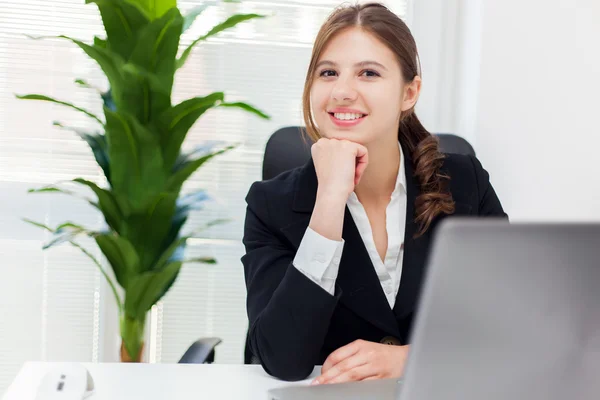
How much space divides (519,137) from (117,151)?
1239mm

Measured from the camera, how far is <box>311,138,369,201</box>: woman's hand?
143 centimetres

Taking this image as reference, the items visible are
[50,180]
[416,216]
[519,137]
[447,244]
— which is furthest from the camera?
[50,180]

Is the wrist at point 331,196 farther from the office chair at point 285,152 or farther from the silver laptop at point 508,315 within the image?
the silver laptop at point 508,315

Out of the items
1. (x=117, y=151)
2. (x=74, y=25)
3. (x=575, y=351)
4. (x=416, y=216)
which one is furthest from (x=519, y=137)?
(x=575, y=351)

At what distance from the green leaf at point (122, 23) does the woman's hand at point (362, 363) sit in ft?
3.78

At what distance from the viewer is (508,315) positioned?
0.60 meters

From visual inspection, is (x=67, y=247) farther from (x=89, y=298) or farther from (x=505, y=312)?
(x=505, y=312)

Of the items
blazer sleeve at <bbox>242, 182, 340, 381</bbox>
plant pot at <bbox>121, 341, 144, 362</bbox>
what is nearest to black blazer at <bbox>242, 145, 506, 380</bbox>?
blazer sleeve at <bbox>242, 182, 340, 381</bbox>

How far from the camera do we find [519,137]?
2.22 m

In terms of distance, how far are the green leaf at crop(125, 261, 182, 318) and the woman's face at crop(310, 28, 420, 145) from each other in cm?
70

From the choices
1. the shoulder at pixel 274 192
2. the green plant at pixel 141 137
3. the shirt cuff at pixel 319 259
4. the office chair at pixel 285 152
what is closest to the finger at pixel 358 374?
the shirt cuff at pixel 319 259

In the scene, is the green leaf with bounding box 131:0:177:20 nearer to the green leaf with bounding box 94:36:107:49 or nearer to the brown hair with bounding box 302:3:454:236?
the green leaf with bounding box 94:36:107:49

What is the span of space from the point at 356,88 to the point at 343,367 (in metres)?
0.65

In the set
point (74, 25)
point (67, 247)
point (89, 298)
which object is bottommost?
point (89, 298)
